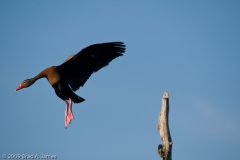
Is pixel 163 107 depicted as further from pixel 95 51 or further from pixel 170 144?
pixel 95 51

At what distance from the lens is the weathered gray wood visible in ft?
25.3

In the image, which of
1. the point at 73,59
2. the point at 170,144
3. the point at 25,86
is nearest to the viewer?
the point at 170,144

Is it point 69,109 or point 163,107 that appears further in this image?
point 69,109

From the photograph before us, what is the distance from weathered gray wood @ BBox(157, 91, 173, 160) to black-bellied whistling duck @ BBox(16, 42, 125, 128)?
14.2 ft

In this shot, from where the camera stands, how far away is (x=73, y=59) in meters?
12.0

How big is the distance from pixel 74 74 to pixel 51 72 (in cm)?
57

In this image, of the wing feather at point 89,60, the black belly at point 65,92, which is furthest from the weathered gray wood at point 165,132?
the black belly at point 65,92

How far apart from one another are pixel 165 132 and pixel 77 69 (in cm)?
485

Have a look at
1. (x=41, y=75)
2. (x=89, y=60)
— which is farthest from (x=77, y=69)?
(x=41, y=75)

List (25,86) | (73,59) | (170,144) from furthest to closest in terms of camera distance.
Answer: (25,86) < (73,59) < (170,144)

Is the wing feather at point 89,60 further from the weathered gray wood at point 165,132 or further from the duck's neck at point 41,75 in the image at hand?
the weathered gray wood at point 165,132

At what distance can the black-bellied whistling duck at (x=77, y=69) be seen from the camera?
12.1m

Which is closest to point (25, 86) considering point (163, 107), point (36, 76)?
point (36, 76)

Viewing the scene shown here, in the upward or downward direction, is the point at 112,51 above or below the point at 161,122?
above
